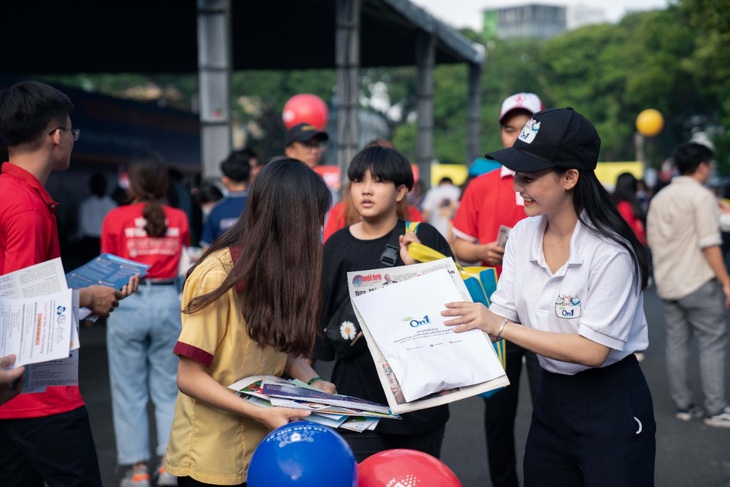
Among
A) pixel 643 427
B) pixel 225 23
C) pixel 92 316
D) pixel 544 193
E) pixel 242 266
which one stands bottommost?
pixel 643 427

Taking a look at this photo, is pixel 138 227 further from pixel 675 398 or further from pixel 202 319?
pixel 675 398

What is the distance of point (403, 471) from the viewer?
2.72m

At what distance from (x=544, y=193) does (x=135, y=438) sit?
3.82 m

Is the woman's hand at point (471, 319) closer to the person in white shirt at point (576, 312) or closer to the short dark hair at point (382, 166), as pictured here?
the person in white shirt at point (576, 312)

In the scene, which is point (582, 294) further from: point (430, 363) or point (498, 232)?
point (498, 232)

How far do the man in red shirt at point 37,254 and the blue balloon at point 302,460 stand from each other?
1.17 metres

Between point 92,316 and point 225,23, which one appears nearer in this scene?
point 92,316

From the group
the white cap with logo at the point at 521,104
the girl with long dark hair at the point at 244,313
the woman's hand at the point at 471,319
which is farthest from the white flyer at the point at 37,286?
the white cap with logo at the point at 521,104

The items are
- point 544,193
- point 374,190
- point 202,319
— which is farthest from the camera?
point 374,190

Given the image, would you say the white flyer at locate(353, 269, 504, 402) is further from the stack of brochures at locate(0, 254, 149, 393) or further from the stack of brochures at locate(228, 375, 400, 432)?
the stack of brochures at locate(0, 254, 149, 393)

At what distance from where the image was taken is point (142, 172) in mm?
5602

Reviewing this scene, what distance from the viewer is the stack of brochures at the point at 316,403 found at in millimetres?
2664

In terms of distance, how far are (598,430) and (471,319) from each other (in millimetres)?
589

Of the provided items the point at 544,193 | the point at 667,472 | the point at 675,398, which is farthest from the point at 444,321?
the point at 675,398
